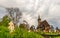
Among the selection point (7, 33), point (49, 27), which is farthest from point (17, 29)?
point (49, 27)

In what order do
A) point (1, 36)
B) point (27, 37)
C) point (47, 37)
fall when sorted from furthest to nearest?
1. point (47, 37)
2. point (27, 37)
3. point (1, 36)

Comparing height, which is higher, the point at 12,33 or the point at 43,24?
the point at 43,24

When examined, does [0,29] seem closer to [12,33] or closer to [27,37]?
[12,33]

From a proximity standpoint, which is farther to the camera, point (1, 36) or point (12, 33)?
point (12, 33)

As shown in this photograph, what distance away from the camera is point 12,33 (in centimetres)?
2033

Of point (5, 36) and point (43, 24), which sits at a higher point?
point (43, 24)

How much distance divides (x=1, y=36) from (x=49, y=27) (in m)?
44.4

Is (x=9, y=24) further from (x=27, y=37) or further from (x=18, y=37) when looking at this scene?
(x=18, y=37)

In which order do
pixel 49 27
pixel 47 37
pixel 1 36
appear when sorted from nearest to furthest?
pixel 1 36, pixel 47 37, pixel 49 27

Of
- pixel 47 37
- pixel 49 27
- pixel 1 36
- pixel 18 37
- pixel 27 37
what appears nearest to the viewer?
pixel 1 36

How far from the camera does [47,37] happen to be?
39250 mm

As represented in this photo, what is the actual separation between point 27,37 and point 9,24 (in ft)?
6.64

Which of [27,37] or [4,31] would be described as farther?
[27,37]

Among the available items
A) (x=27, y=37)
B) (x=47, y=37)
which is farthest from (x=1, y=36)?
(x=47, y=37)
